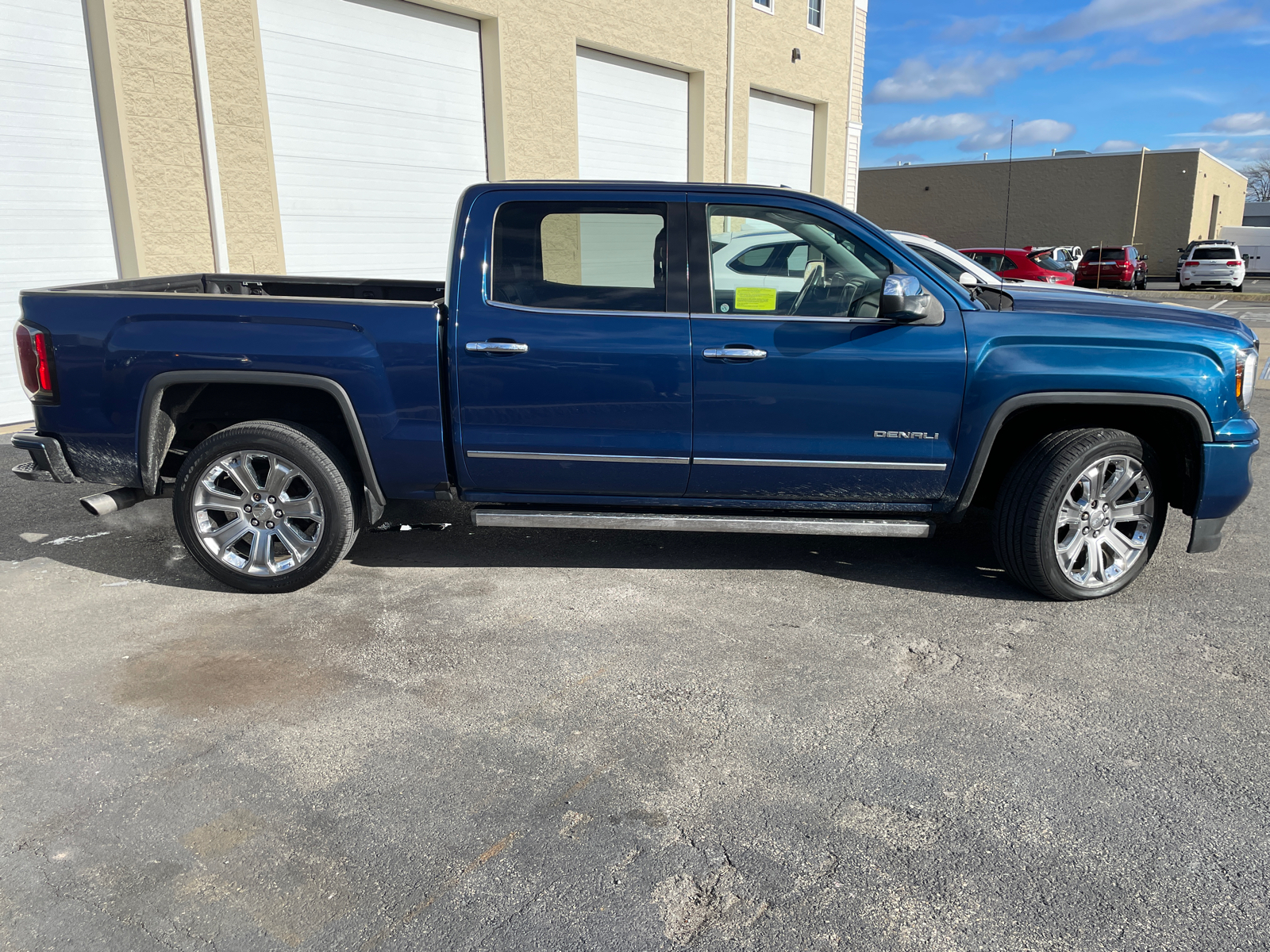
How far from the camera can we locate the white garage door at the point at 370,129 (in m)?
9.84

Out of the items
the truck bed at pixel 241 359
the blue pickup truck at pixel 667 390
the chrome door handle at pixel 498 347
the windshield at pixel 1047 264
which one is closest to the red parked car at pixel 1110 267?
the windshield at pixel 1047 264

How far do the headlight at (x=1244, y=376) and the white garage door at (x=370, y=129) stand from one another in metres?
8.47

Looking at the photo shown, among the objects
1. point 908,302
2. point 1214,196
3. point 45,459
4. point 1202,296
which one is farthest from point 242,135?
point 1214,196

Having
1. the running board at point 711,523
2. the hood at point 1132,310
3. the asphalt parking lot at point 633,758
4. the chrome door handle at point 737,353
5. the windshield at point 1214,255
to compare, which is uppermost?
the windshield at point 1214,255

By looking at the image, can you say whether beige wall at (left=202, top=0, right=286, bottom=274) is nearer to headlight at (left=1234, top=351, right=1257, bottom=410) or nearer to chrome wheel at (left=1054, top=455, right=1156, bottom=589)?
chrome wheel at (left=1054, top=455, right=1156, bottom=589)

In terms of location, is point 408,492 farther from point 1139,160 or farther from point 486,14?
point 1139,160

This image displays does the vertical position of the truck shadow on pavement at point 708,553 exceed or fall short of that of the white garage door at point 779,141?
it falls short

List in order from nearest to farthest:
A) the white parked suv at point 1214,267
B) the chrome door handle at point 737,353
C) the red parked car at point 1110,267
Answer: the chrome door handle at point 737,353 → the white parked suv at point 1214,267 → the red parked car at point 1110,267

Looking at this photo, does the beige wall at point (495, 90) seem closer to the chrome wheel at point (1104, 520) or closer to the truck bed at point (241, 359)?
the truck bed at point (241, 359)

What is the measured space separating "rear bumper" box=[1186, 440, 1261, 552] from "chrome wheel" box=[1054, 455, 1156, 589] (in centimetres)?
20

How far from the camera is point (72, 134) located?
830cm

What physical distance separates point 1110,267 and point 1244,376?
32755 mm

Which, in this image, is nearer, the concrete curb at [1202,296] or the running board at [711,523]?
the running board at [711,523]

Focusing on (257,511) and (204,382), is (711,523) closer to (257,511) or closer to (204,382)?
Answer: (257,511)
